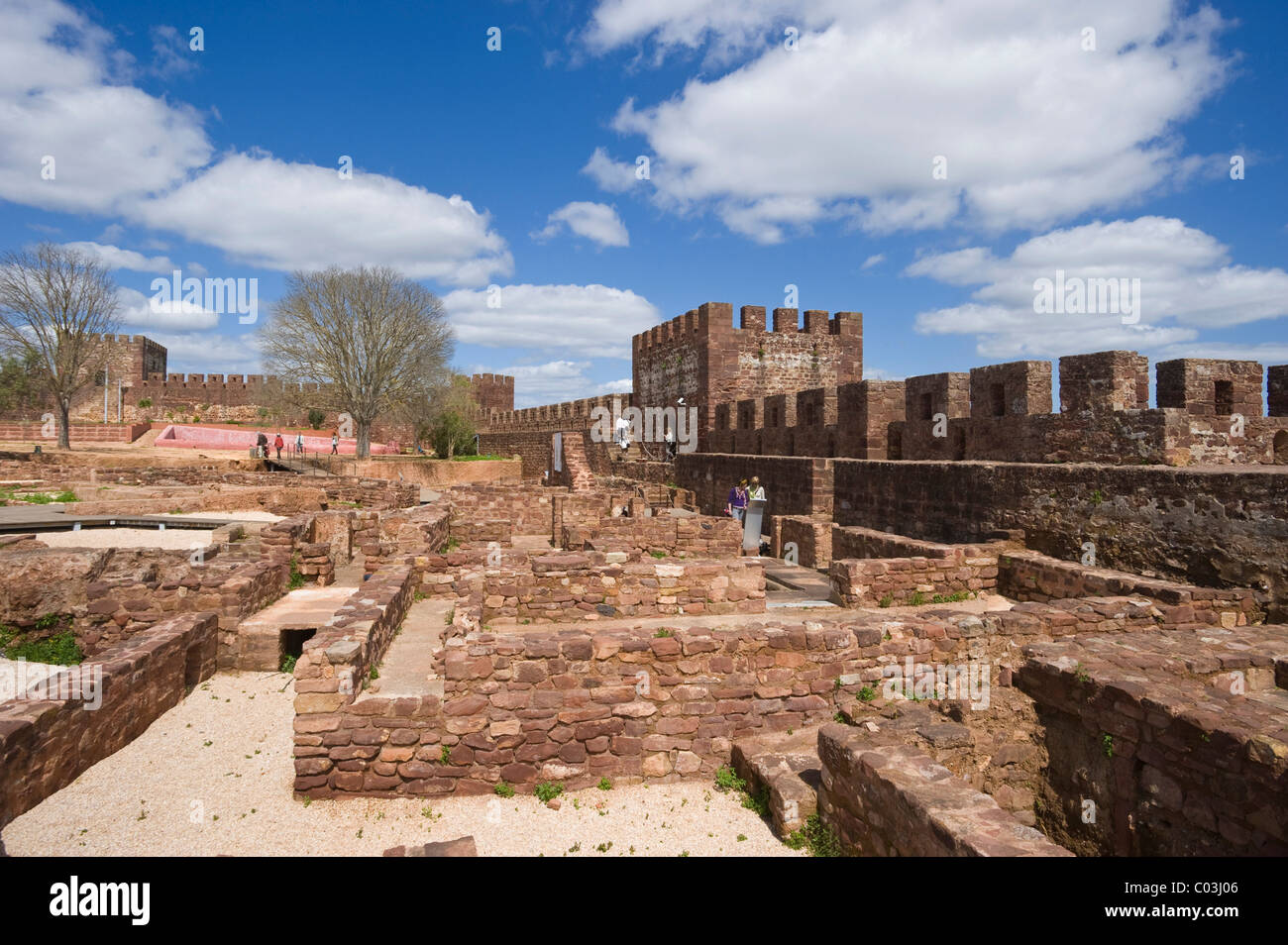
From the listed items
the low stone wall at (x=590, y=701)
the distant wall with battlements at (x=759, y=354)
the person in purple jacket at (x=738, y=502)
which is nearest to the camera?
the low stone wall at (x=590, y=701)

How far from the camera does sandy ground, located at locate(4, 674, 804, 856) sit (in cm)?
448

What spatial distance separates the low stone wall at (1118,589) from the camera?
22.1ft

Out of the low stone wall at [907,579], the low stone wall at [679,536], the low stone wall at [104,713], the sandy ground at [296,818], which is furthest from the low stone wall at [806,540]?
the low stone wall at [104,713]

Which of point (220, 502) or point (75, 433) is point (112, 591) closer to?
point (220, 502)

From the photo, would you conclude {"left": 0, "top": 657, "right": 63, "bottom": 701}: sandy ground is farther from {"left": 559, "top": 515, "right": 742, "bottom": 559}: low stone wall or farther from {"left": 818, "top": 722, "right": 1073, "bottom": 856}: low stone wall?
{"left": 559, "top": 515, "right": 742, "bottom": 559}: low stone wall

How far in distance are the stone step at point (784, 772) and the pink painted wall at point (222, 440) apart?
3606 centimetres

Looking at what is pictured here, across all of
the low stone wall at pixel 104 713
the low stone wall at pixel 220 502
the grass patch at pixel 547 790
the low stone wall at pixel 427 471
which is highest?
the low stone wall at pixel 427 471

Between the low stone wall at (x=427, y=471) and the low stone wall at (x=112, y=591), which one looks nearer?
the low stone wall at (x=112, y=591)

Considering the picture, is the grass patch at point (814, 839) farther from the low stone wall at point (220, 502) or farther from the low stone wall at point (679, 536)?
the low stone wall at point (220, 502)

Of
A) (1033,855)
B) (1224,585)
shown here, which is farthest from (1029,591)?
(1033,855)

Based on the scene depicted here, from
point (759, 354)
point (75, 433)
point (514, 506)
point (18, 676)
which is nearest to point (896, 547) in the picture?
point (18, 676)

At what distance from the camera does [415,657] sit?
703cm
